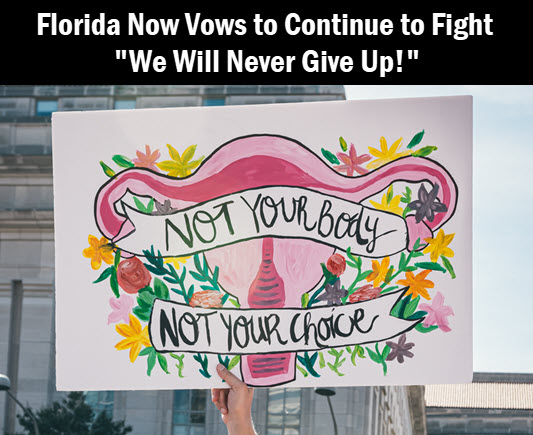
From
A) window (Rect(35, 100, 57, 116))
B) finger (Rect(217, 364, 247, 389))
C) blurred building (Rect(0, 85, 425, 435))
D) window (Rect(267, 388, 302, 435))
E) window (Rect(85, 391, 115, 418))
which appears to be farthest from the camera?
window (Rect(35, 100, 57, 116))

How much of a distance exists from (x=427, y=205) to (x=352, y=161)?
416 mm

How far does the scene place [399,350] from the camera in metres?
5.77

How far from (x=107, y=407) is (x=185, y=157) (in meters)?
40.4

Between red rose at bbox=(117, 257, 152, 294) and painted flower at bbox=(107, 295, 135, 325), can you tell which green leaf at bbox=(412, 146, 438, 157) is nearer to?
red rose at bbox=(117, 257, 152, 294)

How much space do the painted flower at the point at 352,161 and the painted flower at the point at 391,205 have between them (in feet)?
0.53

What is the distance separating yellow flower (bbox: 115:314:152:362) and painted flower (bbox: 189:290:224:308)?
0.27 metres

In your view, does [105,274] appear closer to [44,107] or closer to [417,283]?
[417,283]

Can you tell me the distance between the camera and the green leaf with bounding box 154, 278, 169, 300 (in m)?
5.84

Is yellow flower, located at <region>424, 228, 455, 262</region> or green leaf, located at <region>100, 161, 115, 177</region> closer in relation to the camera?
yellow flower, located at <region>424, 228, 455, 262</region>

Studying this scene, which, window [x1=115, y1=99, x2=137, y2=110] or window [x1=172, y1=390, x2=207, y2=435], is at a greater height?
window [x1=115, y1=99, x2=137, y2=110]

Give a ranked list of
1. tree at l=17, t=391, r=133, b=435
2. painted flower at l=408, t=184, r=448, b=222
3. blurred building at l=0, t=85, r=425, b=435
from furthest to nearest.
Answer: blurred building at l=0, t=85, r=425, b=435 < tree at l=17, t=391, r=133, b=435 < painted flower at l=408, t=184, r=448, b=222

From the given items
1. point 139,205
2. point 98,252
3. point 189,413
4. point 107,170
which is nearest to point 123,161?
point 107,170

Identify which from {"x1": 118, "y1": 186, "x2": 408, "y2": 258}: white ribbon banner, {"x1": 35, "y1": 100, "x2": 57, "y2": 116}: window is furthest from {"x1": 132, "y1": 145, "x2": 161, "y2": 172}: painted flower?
{"x1": 35, "y1": 100, "x2": 57, "y2": 116}: window

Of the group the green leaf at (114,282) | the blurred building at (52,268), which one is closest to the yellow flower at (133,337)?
the green leaf at (114,282)
